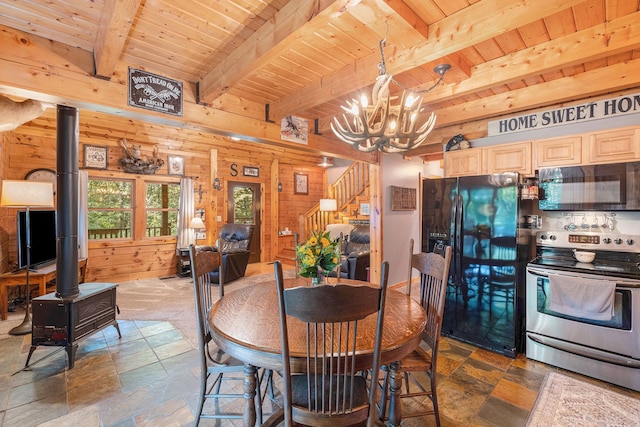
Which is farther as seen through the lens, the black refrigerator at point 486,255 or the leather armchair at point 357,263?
the leather armchair at point 357,263

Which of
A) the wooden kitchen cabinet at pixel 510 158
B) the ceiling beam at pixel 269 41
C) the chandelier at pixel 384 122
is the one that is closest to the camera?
the ceiling beam at pixel 269 41

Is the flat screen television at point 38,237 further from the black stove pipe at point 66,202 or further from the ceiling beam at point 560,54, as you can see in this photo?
the ceiling beam at point 560,54

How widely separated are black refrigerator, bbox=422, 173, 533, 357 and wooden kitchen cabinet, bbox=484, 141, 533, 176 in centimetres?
43

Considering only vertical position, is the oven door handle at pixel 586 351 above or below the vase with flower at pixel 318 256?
below

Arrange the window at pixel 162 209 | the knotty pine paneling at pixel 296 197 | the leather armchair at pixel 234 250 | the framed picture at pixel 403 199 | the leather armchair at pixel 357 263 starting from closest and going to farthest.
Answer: the leather armchair at pixel 357 263 < the framed picture at pixel 403 199 < the leather armchair at pixel 234 250 < the window at pixel 162 209 < the knotty pine paneling at pixel 296 197

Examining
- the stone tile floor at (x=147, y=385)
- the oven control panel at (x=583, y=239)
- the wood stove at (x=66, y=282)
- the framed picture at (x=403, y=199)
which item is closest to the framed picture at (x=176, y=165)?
the wood stove at (x=66, y=282)

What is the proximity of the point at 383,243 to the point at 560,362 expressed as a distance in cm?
270

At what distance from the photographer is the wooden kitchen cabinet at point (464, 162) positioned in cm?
364

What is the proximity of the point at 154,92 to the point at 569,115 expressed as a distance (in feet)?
14.0

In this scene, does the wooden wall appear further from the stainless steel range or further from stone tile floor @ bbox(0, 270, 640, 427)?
the stainless steel range

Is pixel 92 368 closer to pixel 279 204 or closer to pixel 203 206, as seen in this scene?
pixel 203 206

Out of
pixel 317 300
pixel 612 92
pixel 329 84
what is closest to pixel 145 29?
pixel 329 84

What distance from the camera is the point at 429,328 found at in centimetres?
211

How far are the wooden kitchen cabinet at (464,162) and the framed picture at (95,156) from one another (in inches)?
230
